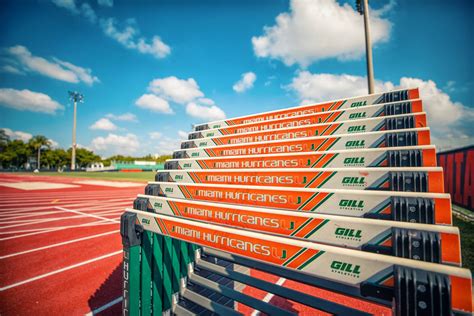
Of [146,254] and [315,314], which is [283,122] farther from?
[315,314]

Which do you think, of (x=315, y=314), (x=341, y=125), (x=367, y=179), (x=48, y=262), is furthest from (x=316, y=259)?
(x=48, y=262)

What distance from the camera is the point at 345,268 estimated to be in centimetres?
112

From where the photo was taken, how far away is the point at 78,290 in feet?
12.9

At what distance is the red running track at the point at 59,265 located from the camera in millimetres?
3578

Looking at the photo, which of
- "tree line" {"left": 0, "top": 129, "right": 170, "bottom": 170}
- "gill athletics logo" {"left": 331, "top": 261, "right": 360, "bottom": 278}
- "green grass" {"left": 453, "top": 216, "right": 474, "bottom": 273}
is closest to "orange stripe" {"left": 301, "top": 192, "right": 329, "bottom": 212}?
"gill athletics logo" {"left": 331, "top": 261, "right": 360, "bottom": 278}

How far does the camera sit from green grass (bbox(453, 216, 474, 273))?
432cm

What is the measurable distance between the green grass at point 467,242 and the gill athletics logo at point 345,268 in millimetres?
5234

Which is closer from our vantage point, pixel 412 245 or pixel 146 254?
pixel 412 245

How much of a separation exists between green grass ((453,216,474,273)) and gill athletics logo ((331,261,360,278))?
206 inches

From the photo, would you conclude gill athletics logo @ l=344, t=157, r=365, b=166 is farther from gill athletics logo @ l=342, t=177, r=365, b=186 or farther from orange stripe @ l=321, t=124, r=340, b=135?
orange stripe @ l=321, t=124, r=340, b=135

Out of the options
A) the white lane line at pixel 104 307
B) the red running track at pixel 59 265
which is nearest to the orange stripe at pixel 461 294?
the red running track at pixel 59 265

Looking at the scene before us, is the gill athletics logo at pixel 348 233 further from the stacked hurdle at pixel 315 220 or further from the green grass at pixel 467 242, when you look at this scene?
the green grass at pixel 467 242

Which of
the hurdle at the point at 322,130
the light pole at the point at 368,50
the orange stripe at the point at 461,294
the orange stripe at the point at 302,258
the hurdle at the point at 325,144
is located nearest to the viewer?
the orange stripe at the point at 461,294

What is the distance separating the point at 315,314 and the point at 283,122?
129 inches
